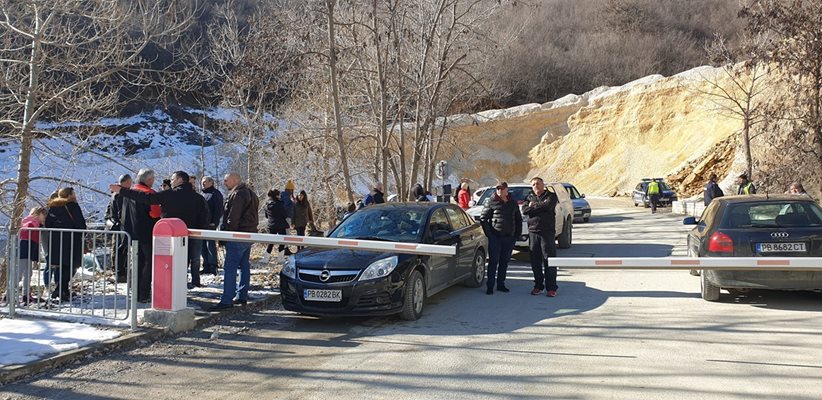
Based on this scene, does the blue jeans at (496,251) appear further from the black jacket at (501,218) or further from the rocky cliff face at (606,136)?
the rocky cliff face at (606,136)

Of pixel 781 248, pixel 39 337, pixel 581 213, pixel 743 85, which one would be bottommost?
pixel 39 337

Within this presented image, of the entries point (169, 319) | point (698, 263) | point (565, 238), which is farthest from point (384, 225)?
point (565, 238)

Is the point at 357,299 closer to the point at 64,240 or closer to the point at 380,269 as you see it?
the point at 380,269

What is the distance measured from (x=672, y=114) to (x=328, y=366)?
51.8 m

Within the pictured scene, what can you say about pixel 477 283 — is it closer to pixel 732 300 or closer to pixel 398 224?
pixel 398 224

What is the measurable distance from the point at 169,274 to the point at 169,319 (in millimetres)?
503

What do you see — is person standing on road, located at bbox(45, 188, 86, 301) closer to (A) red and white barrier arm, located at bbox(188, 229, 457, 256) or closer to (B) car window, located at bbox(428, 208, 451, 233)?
(A) red and white barrier arm, located at bbox(188, 229, 457, 256)

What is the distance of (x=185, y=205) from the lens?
8.80 m

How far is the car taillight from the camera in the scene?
8.62 metres

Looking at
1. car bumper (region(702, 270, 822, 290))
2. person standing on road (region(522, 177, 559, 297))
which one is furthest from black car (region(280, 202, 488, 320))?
car bumper (region(702, 270, 822, 290))

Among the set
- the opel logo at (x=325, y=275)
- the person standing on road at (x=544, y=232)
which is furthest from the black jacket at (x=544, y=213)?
the opel logo at (x=325, y=275)

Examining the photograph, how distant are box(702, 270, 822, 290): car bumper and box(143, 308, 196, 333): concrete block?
6673 mm

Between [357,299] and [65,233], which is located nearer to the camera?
[357,299]

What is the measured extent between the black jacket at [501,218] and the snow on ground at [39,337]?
208 inches
